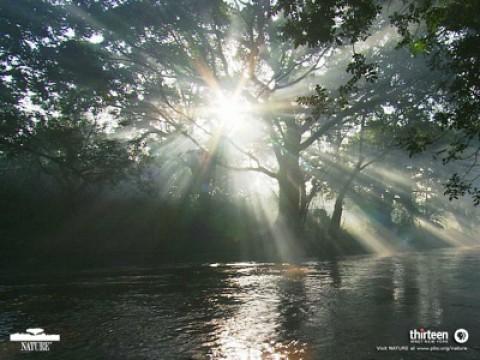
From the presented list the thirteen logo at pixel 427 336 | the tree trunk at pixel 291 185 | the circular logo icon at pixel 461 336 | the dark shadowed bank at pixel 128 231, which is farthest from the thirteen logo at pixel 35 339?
the tree trunk at pixel 291 185

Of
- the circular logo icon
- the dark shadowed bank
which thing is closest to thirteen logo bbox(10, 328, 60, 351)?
the circular logo icon

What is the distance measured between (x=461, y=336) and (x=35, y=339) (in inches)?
272

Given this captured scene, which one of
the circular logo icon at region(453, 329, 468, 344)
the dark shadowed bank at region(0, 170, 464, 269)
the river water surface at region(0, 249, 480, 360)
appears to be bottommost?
the circular logo icon at region(453, 329, 468, 344)

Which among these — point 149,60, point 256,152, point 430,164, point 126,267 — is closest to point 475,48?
point 126,267

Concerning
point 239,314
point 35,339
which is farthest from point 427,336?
point 35,339

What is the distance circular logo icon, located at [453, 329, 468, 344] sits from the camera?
209 inches

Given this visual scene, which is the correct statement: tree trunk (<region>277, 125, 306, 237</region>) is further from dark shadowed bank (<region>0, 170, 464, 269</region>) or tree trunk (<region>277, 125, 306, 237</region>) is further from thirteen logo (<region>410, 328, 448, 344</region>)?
thirteen logo (<region>410, 328, 448, 344</region>)

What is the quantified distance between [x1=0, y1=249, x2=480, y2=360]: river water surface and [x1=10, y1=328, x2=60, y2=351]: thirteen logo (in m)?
0.13

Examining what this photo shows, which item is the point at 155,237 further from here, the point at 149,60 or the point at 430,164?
the point at 430,164

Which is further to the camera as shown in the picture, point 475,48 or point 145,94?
point 145,94

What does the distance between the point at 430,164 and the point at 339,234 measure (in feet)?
64.5

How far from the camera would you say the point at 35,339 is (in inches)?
222

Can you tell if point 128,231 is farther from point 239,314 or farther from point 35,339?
point 35,339

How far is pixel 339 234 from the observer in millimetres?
29922
